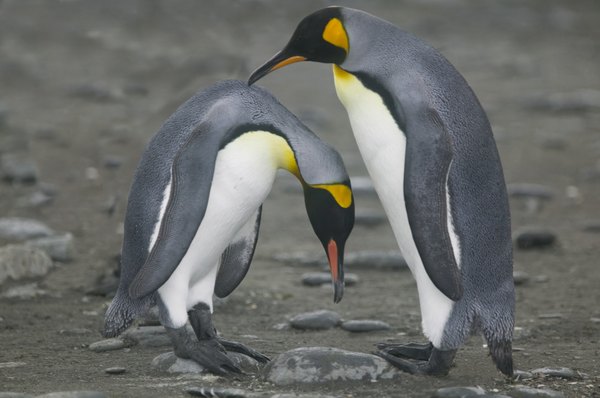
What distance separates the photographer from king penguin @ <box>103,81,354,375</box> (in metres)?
3.63

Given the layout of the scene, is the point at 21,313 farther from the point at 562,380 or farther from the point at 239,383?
the point at 562,380

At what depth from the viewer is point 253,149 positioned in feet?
12.1

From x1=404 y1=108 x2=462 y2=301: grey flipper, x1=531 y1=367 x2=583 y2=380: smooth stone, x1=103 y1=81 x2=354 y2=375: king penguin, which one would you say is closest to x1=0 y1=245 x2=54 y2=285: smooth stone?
x1=103 y1=81 x2=354 y2=375: king penguin

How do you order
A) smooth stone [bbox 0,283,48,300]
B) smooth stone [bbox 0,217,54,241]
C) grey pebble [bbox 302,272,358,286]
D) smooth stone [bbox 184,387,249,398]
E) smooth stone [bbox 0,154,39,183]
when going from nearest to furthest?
smooth stone [bbox 184,387,249,398] → smooth stone [bbox 0,283,48,300] → grey pebble [bbox 302,272,358,286] → smooth stone [bbox 0,217,54,241] → smooth stone [bbox 0,154,39,183]

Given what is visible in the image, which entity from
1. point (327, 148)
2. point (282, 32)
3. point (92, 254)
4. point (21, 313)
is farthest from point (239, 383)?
point (282, 32)

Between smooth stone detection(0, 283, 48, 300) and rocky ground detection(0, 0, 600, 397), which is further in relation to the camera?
smooth stone detection(0, 283, 48, 300)

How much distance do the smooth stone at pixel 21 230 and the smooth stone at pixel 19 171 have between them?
128cm

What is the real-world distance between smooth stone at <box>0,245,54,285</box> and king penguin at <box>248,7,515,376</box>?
2.12m

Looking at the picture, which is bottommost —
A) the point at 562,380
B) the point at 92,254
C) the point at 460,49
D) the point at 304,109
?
the point at 562,380

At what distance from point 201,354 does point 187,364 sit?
0.22 feet

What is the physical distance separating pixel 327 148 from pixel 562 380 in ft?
3.43

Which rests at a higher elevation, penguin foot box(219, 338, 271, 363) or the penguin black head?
the penguin black head

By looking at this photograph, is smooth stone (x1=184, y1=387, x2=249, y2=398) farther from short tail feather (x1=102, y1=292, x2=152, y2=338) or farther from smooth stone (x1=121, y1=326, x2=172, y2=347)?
smooth stone (x1=121, y1=326, x2=172, y2=347)

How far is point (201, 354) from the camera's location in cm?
373
